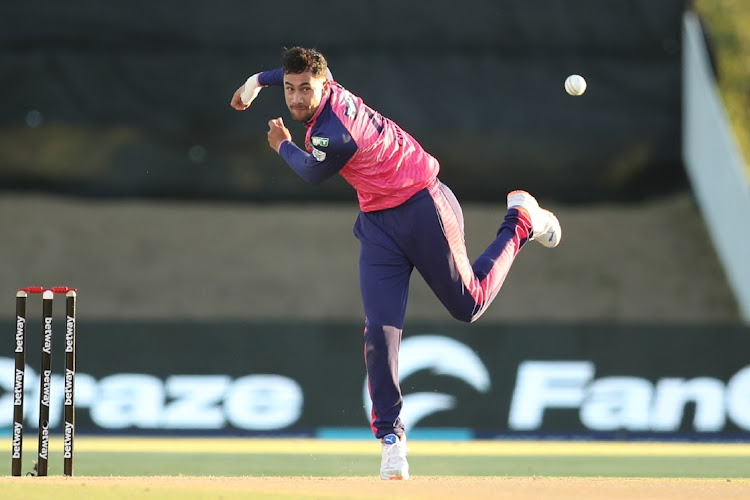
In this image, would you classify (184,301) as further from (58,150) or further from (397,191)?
(397,191)

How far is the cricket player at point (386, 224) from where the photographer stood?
579cm

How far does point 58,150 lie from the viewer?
1606 centimetres

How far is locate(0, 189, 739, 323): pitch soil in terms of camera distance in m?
15.4

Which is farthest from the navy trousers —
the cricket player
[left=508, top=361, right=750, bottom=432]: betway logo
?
[left=508, top=361, right=750, bottom=432]: betway logo

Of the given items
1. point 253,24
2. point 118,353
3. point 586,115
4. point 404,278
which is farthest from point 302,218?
point 404,278

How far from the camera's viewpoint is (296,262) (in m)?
15.9

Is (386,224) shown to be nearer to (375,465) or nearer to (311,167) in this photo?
(311,167)

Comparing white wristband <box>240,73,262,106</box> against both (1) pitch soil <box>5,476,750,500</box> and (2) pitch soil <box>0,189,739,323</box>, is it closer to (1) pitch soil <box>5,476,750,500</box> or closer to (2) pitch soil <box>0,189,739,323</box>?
(1) pitch soil <box>5,476,750,500</box>

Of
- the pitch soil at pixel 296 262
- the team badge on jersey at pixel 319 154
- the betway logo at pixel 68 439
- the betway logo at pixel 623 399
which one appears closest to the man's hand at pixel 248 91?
the team badge on jersey at pixel 319 154

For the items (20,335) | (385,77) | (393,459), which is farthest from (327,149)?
(385,77)

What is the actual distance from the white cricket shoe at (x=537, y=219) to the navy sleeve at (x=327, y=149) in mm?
1399

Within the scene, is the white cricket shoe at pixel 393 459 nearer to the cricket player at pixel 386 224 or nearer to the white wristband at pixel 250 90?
the cricket player at pixel 386 224

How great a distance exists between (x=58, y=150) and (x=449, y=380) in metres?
7.43

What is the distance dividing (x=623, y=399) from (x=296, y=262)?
240 inches
